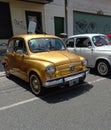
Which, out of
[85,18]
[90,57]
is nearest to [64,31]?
[85,18]

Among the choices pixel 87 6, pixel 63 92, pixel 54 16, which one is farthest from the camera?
pixel 87 6

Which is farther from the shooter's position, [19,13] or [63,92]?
[19,13]

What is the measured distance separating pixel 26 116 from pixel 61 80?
134 centimetres

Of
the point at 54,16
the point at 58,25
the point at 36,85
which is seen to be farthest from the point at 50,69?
the point at 58,25

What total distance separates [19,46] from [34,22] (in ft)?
21.7

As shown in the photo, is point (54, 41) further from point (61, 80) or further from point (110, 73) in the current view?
point (110, 73)

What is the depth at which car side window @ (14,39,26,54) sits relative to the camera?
553cm

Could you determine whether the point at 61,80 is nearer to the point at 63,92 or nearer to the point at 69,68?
the point at 69,68

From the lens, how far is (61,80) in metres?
4.57

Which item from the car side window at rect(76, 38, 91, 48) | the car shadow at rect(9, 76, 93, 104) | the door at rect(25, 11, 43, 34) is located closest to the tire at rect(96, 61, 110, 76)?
the car side window at rect(76, 38, 91, 48)

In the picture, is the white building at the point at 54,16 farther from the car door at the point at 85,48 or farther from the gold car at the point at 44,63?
the gold car at the point at 44,63

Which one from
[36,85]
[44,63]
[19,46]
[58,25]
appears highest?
[58,25]

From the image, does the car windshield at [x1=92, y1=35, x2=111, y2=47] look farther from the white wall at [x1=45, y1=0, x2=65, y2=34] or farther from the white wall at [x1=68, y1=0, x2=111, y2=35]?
the white wall at [x1=68, y1=0, x2=111, y2=35]

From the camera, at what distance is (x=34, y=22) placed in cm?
1200
